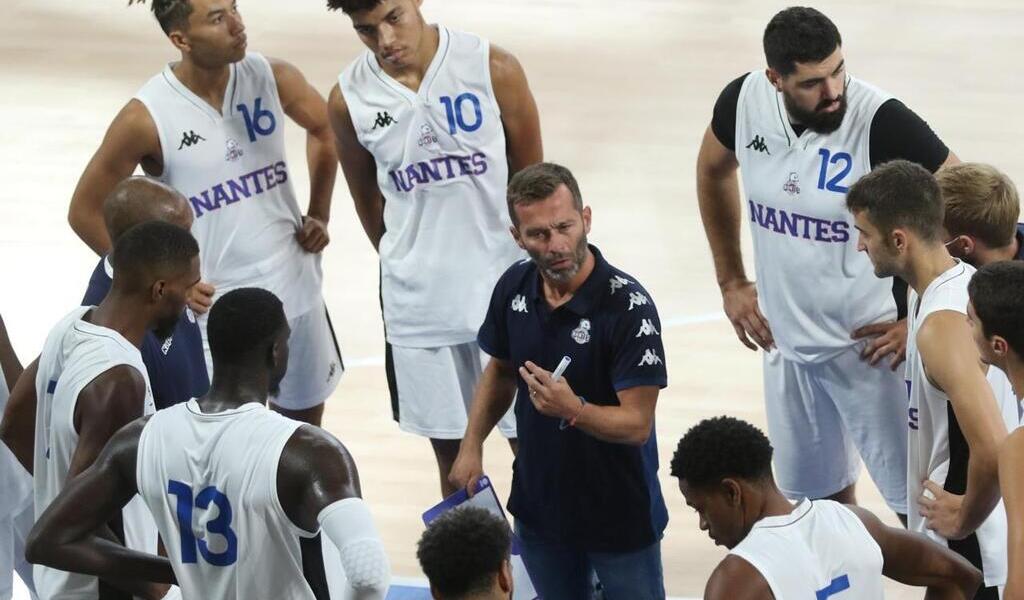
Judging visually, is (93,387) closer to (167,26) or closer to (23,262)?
(167,26)

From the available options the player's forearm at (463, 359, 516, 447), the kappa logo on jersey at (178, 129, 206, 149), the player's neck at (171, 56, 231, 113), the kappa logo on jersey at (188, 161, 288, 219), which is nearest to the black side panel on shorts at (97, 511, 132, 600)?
the player's forearm at (463, 359, 516, 447)

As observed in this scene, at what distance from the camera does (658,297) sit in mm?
8062

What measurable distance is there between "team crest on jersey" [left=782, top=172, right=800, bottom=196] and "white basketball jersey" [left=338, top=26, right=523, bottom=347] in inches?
38.8

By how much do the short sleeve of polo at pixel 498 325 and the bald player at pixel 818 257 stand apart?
97 centimetres

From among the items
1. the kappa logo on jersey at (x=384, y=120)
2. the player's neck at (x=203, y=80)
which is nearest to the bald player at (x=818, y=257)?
the kappa logo on jersey at (x=384, y=120)

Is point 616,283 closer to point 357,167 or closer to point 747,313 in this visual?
point 747,313

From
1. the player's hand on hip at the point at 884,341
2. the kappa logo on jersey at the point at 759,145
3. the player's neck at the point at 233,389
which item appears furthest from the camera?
the kappa logo on jersey at the point at 759,145

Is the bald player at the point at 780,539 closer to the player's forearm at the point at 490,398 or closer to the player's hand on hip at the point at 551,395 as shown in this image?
the player's hand on hip at the point at 551,395

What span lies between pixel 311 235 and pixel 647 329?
1.90 m

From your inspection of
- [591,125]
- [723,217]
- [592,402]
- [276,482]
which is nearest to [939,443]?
[592,402]

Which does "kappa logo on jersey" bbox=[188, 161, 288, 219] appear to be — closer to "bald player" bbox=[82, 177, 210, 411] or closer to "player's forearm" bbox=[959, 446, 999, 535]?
"bald player" bbox=[82, 177, 210, 411]

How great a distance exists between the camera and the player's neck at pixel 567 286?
4.34 m

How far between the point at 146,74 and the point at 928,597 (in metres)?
8.61

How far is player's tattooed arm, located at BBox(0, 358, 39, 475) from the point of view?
430cm
